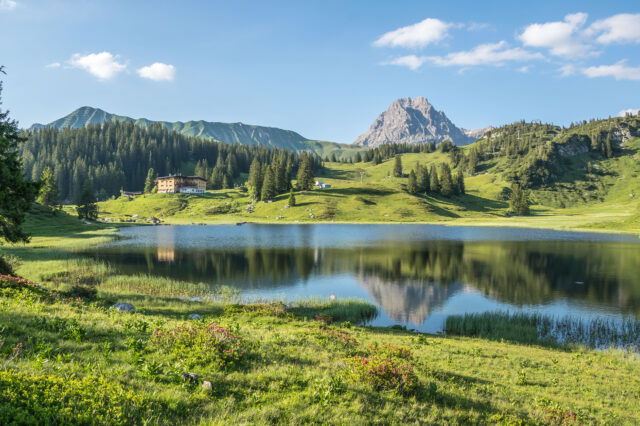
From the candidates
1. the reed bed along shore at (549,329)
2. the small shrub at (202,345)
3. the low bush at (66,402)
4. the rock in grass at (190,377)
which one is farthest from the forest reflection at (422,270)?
the low bush at (66,402)

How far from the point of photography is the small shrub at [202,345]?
12.4 meters

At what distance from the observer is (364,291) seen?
44000mm

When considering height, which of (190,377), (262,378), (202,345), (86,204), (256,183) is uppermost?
(256,183)

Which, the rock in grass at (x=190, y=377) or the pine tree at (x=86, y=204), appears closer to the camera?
the rock in grass at (x=190, y=377)

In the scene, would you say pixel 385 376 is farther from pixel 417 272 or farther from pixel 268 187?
pixel 268 187

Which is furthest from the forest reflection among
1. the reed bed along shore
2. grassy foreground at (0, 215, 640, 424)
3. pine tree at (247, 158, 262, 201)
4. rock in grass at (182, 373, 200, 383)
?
pine tree at (247, 158, 262, 201)

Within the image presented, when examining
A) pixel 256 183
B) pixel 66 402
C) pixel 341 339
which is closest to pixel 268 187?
pixel 256 183

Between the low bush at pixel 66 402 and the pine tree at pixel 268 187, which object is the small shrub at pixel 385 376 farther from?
the pine tree at pixel 268 187

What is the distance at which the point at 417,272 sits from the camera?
55.2 m

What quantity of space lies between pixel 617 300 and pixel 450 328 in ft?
78.2

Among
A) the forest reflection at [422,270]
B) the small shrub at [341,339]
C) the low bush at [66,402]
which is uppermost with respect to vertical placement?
the low bush at [66,402]

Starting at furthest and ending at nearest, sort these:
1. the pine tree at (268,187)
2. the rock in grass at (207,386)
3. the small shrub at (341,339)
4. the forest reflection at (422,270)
Result: the pine tree at (268,187), the forest reflection at (422,270), the small shrub at (341,339), the rock in grass at (207,386)

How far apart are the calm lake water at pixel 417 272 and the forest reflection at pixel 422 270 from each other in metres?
0.13

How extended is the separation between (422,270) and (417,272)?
2123mm
